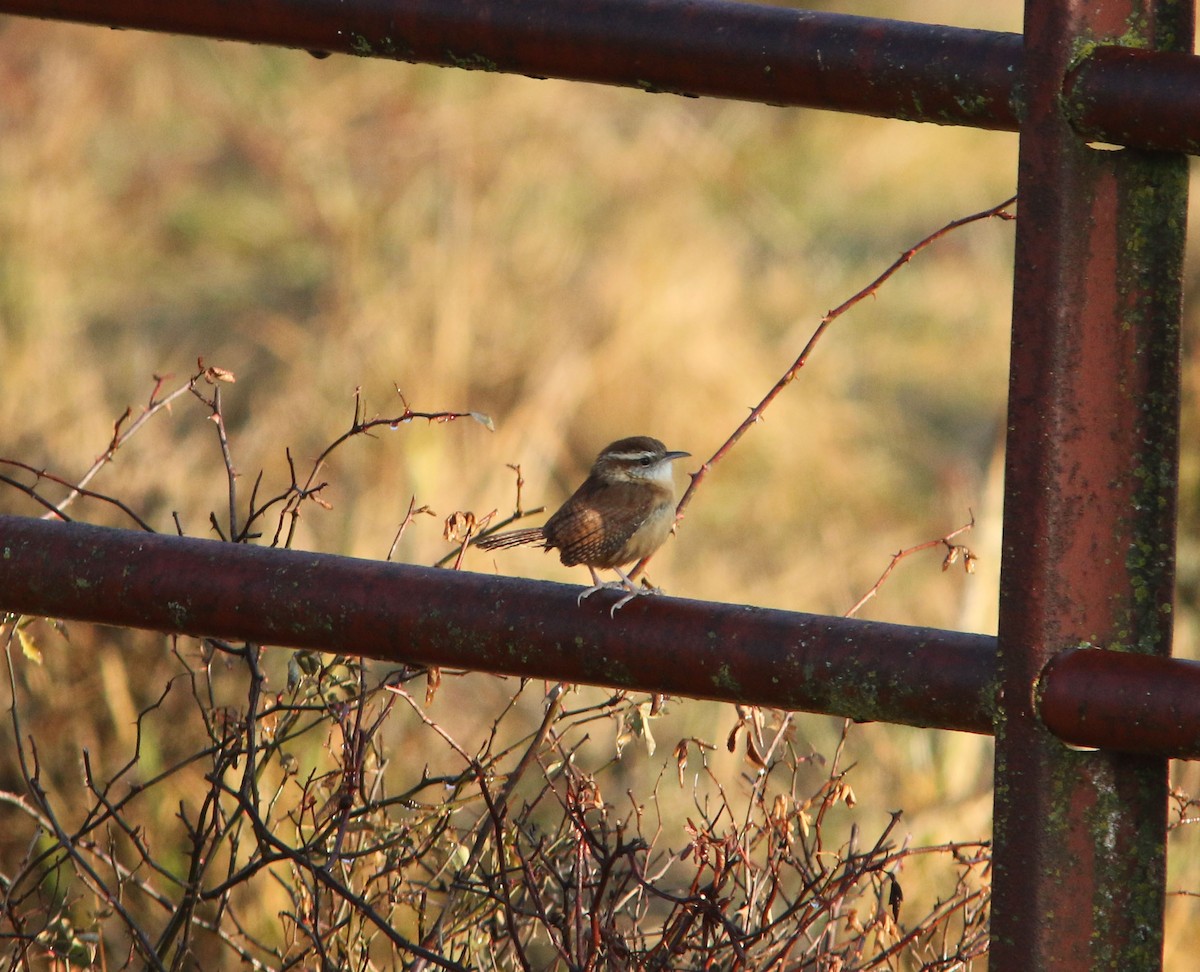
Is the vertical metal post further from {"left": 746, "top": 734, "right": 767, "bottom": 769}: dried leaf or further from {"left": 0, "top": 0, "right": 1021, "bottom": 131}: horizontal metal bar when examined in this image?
{"left": 746, "top": 734, "right": 767, "bottom": 769}: dried leaf

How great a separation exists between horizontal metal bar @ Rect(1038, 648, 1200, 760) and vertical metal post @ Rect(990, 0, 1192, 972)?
0.07 ft

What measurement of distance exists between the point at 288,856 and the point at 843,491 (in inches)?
313

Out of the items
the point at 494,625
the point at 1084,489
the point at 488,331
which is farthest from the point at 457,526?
the point at 488,331

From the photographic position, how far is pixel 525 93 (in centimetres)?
1113

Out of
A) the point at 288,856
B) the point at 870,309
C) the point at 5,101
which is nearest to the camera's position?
the point at 288,856

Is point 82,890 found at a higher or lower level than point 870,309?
lower

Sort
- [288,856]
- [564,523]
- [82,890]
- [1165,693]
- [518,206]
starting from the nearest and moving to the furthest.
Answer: [1165,693] → [288,856] → [564,523] → [82,890] → [518,206]

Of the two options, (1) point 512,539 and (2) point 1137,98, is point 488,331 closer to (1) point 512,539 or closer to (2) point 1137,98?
(1) point 512,539

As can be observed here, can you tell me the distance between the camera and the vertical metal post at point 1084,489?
3.64 feet

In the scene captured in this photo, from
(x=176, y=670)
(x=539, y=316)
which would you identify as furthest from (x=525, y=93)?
(x=176, y=670)

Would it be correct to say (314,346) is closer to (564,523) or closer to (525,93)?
(525,93)

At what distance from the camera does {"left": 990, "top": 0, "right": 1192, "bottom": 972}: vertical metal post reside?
1.11 meters

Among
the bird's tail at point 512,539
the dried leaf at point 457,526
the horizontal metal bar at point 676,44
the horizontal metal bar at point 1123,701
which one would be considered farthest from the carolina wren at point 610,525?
the horizontal metal bar at point 1123,701

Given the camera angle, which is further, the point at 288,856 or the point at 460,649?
the point at 288,856
